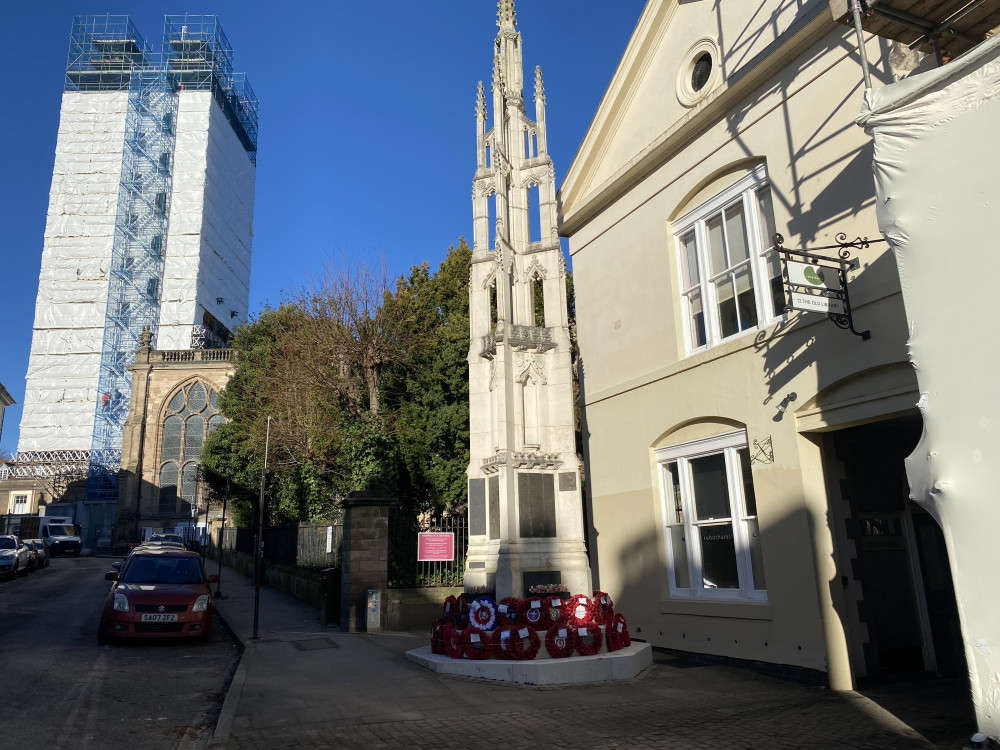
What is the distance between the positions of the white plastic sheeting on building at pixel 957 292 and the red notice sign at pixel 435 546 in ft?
31.7

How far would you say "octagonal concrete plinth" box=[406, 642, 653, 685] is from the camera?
27.5ft

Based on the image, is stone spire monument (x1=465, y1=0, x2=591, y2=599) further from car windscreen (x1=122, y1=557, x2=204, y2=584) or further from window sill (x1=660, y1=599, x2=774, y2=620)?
car windscreen (x1=122, y1=557, x2=204, y2=584)

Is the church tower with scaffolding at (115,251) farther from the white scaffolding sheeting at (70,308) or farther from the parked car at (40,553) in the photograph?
the parked car at (40,553)

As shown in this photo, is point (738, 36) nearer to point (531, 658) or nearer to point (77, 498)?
point (531, 658)

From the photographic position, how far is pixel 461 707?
7.32 meters

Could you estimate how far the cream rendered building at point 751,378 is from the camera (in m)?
8.16

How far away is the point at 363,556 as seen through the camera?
13117mm

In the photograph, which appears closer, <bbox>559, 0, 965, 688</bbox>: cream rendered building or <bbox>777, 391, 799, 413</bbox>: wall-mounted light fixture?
<bbox>559, 0, 965, 688</bbox>: cream rendered building

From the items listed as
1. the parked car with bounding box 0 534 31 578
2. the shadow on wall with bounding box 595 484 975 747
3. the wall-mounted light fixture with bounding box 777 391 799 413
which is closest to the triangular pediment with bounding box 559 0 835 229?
the wall-mounted light fixture with bounding box 777 391 799 413

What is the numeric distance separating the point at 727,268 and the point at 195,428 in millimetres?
49906

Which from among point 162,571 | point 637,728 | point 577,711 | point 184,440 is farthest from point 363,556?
point 184,440

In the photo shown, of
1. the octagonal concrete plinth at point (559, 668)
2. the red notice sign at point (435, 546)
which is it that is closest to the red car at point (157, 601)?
the red notice sign at point (435, 546)

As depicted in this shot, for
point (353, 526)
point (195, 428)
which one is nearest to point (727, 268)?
point (353, 526)

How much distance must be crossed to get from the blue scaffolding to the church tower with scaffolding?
8 cm
